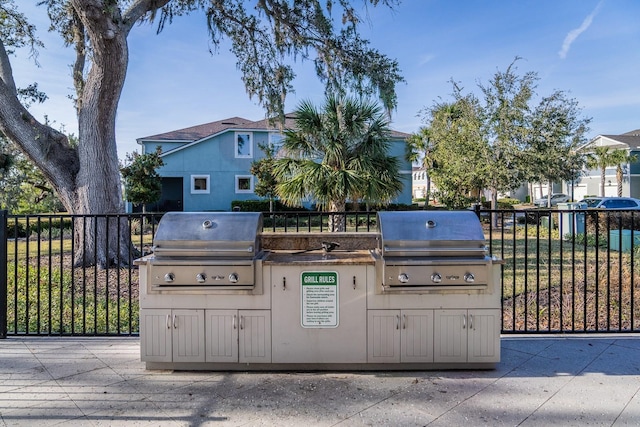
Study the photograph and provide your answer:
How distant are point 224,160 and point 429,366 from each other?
1986 centimetres

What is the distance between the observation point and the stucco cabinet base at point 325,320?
2.96 m

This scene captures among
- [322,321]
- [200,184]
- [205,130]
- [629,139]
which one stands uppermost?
[629,139]

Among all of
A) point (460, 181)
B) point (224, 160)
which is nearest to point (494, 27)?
point (460, 181)

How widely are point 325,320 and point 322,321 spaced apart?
22mm

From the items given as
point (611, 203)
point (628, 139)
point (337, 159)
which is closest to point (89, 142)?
point (337, 159)

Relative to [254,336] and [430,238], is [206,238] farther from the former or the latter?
[430,238]

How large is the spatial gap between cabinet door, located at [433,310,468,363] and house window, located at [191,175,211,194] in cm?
1989

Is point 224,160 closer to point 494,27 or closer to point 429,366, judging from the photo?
point 494,27

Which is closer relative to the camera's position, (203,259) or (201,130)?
(203,259)

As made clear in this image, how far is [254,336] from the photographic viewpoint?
297cm

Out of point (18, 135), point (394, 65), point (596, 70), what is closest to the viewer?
point (394, 65)

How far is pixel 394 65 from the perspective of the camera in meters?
6.73

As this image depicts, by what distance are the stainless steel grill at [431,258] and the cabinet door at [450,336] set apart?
22 cm

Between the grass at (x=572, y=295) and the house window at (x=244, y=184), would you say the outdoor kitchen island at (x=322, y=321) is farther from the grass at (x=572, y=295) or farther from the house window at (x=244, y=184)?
the house window at (x=244, y=184)
